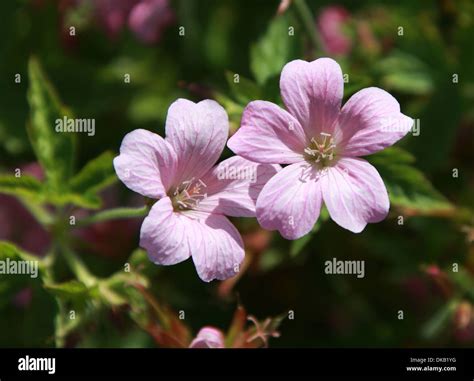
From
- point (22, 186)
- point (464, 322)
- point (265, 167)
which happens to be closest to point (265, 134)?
point (265, 167)

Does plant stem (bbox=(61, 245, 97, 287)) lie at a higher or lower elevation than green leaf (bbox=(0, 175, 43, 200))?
lower

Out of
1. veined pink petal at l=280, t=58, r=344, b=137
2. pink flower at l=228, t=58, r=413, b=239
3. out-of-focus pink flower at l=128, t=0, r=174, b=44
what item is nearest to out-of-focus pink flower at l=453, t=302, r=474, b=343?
pink flower at l=228, t=58, r=413, b=239

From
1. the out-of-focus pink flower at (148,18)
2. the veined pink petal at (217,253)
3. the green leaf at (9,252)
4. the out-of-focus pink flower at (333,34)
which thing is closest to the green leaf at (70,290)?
the green leaf at (9,252)

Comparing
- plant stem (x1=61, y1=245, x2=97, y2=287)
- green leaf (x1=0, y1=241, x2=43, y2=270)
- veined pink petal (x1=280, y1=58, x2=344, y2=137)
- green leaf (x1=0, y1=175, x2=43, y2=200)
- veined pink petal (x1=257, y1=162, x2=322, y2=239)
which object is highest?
veined pink petal (x1=280, y1=58, x2=344, y2=137)

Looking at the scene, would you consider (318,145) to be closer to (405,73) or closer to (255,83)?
(255,83)

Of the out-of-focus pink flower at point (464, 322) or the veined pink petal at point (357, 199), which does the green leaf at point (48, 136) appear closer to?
the veined pink petal at point (357, 199)

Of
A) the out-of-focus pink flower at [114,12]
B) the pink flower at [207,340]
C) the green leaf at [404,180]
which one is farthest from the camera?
the out-of-focus pink flower at [114,12]

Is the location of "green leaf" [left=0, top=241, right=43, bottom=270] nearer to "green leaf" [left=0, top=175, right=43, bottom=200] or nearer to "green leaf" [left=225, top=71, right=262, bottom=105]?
"green leaf" [left=0, top=175, right=43, bottom=200]
